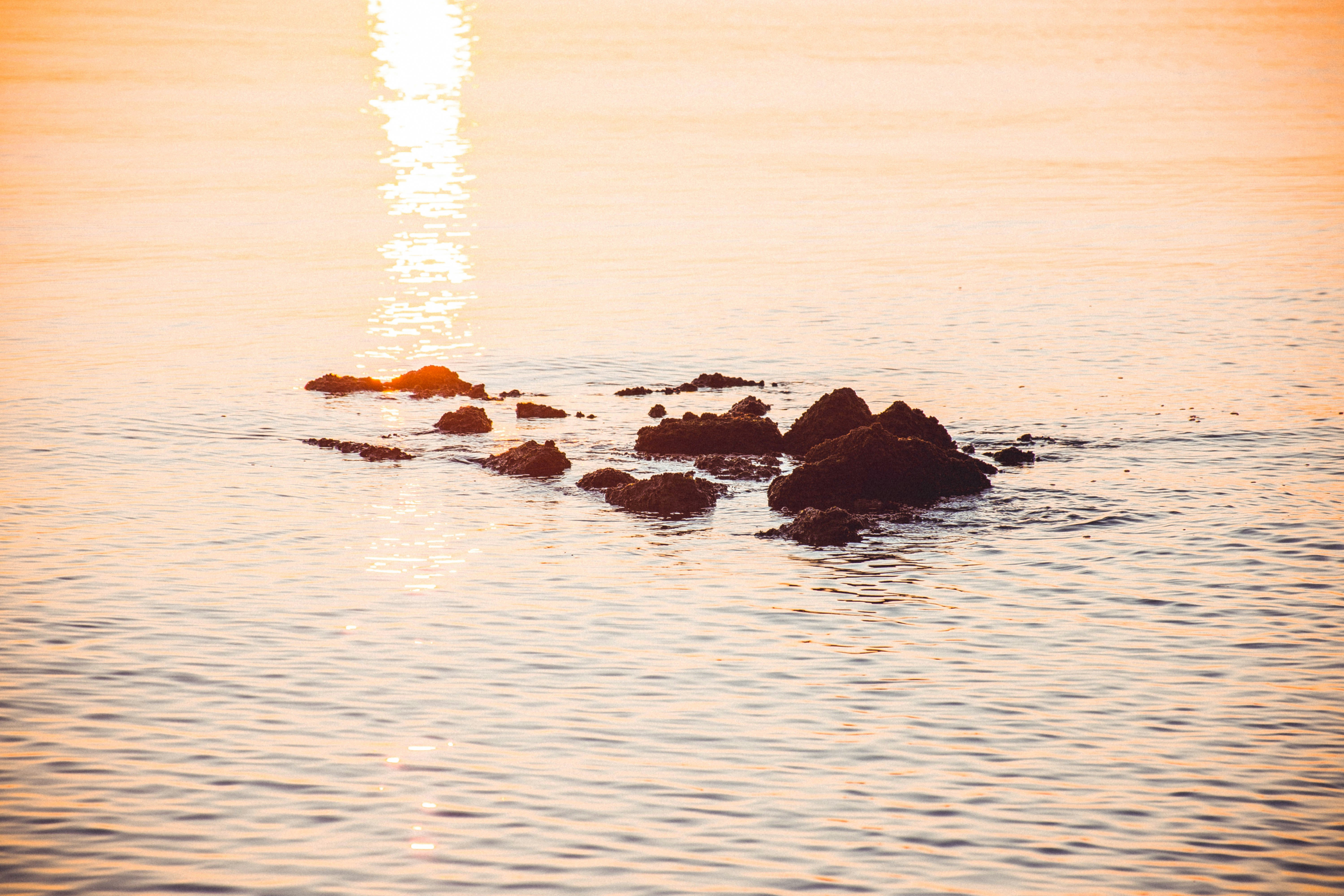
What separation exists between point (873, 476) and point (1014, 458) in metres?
4.65

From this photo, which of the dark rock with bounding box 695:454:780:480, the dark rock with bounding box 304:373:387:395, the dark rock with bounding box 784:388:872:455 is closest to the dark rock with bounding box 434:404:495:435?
the dark rock with bounding box 304:373:387:395

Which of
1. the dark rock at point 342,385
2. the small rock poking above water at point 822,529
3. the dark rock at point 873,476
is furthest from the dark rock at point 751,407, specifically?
the dark rock at point 342,385

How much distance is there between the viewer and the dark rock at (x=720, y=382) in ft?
134

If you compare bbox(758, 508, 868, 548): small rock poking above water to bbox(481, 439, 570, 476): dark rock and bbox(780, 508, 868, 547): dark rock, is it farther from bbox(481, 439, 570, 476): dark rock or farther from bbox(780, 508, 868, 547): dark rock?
bbox(481, 439, 570, 476): dark rock

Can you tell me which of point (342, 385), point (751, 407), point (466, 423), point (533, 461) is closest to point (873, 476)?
point (751, 407)

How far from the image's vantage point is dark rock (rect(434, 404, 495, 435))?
118ft

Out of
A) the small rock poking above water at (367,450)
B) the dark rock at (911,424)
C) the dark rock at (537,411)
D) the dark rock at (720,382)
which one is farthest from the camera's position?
the dark rock at (720,382)

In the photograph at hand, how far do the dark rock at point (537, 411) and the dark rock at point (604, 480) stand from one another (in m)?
6.24

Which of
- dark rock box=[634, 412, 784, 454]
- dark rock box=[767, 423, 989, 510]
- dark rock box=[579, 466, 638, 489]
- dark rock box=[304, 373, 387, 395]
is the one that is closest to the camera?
dark rock box=[767, 423, 989, 510]

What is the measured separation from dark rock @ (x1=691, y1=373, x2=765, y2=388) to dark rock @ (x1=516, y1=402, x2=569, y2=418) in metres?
4.81

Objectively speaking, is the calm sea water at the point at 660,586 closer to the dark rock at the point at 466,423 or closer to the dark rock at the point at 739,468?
the dark rock at the point at 466,423

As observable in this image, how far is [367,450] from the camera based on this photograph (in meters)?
34.3

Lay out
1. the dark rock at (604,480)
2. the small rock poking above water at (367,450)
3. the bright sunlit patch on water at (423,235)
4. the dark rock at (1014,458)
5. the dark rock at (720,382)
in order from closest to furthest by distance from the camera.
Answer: the dark rock at (604,480)
the dark rock at (1014,458)
the small rock poking above water at (367,450)
the dark rock at (720,382)
the bright sunlit patch on water at (423,235)

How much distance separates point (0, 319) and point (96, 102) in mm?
94113
